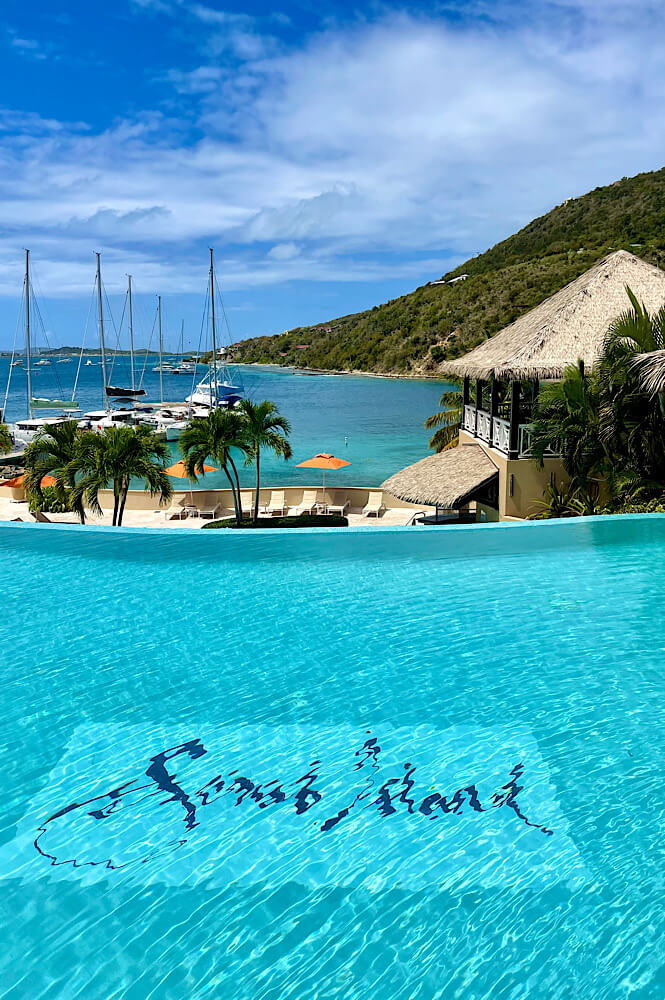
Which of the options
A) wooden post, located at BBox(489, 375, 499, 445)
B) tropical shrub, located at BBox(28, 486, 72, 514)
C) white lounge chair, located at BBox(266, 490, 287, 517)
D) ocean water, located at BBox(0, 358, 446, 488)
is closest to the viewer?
wooden post, located at BBox(489, 375, 499, 445)

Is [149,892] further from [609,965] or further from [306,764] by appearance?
[609,965]

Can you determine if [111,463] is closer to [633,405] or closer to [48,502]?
[48,502]

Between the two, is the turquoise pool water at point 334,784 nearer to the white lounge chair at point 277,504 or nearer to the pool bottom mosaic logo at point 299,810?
the pool bottom mosaic logo at point 299,810

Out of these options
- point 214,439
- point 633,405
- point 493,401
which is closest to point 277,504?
point 214,439

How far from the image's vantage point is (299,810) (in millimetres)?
4707

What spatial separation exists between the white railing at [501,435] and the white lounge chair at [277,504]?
7411 mm

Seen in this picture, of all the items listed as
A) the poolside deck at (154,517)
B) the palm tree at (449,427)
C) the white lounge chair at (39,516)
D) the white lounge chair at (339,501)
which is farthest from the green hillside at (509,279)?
the white lounge chair at (39,516)

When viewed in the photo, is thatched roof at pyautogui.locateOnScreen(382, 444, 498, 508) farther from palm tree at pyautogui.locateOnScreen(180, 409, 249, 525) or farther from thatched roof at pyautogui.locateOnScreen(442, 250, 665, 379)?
palm tree at pyautogui.locateOnScreen(180, 409, 249, 525)

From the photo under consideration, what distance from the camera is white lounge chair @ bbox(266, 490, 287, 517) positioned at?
2021cm

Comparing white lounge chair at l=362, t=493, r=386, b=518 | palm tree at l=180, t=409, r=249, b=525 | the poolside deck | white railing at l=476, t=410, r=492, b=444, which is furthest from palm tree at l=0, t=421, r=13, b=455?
white railing at l=476, t=410, r=492, b=444

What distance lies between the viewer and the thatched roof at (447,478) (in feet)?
44.6

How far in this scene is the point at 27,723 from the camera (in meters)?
5.71

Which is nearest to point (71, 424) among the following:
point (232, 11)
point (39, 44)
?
point (39, 44)

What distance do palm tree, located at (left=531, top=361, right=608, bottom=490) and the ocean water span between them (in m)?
14.6
